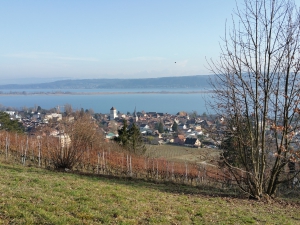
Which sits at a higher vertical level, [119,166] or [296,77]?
[296,77]

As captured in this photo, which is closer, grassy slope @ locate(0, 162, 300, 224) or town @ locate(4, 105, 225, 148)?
grassy slope @ locate(0, 162, 300, 224)

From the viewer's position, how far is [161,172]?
19500 mm

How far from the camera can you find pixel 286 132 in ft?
30.7

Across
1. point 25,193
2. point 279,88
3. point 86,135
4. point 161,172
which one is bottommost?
point 161,172

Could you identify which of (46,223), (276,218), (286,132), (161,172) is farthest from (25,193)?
(161,172)

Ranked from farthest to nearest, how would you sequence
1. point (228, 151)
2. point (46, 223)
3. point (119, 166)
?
point (119, 166) → point (228, 151) → point (46, 223)

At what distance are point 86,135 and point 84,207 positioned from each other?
1958cm

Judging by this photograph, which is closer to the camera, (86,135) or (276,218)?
(276,218)

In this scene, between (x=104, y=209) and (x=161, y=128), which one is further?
(x=161, y=128)

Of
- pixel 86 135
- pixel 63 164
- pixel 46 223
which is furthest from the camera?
pixel 86 135

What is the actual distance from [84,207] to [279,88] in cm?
714

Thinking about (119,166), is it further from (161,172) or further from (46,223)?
(46,223)

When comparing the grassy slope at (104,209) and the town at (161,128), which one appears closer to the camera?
the grassy slope at (104,209)

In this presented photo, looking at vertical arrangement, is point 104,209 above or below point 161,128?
above
